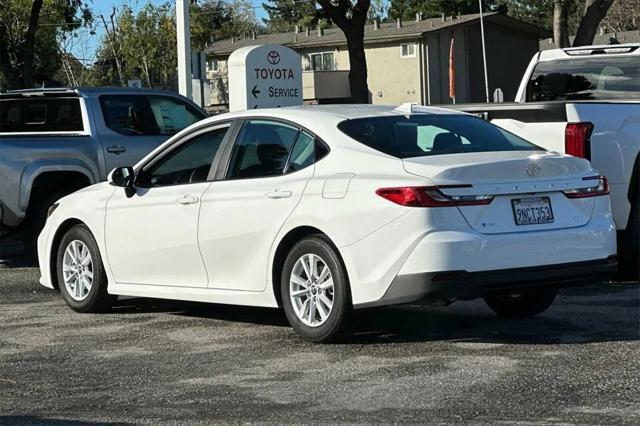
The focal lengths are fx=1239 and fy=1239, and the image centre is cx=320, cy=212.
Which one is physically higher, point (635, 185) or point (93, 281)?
point (635, 185)

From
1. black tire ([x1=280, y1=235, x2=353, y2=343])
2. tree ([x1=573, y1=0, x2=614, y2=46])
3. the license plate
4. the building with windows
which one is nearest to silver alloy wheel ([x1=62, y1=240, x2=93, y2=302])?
black tire ([x1=280, y1=235, x2=353, y2=343])

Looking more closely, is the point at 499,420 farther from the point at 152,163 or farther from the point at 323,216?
the point at 152,163

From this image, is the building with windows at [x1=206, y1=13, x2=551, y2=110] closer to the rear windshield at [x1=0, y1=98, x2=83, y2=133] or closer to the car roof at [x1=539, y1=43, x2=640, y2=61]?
the rear windshield at [x1=0, y1=98, x2=83, y2=133]

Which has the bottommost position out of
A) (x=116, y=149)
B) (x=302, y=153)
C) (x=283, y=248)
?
(x=283, y=248)

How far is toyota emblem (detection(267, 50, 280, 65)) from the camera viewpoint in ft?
68.1

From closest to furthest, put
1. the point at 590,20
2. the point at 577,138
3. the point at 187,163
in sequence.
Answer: the point at 187,163 < the point at 577,138 < the point at 590,20

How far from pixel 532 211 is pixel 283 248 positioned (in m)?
1.70

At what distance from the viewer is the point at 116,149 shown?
1391 cm

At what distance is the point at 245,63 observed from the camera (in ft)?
66.1

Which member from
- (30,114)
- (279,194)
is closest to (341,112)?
(279,194)

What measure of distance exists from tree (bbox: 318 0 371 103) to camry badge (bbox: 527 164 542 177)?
19958 millimetres

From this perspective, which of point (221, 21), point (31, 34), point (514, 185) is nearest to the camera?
point (514, 185)

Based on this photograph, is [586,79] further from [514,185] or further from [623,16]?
[623,16]

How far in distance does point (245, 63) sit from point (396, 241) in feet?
42.2
